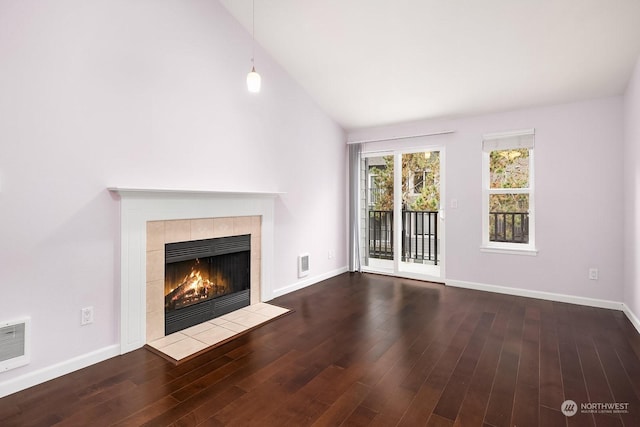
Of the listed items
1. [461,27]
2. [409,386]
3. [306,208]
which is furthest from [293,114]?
[409,386]

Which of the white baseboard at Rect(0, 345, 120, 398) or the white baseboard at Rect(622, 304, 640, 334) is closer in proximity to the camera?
the white baseboard at Rect(0, 345, 120, 398)

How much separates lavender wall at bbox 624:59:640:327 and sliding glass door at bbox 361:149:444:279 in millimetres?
2046

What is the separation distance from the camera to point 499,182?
14.3 ft

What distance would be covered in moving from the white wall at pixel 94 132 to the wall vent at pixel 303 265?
127cm

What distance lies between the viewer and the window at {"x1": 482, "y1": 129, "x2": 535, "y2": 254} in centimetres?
413

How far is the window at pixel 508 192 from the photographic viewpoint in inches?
163

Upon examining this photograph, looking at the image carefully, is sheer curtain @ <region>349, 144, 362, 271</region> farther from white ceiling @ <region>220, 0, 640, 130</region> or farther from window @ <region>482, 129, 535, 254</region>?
window @ <region>482, 129, 535, 254</region>

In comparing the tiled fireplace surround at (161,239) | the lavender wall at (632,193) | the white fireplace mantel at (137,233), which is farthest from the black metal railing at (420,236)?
the white fireplace mantel at (137,233)

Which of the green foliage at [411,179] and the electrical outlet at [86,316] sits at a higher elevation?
the green foliage at [411,179]

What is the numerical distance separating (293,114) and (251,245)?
1.84 meters

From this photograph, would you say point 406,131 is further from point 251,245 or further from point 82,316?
point 82,316

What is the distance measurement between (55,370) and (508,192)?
4.97 m

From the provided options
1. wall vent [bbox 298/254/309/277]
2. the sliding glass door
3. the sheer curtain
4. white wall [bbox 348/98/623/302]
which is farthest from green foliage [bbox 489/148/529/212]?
wall vent [bbox 298/254/309/277]

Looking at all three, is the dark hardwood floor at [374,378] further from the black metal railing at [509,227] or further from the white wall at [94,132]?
the black metal railing at [509,227]
